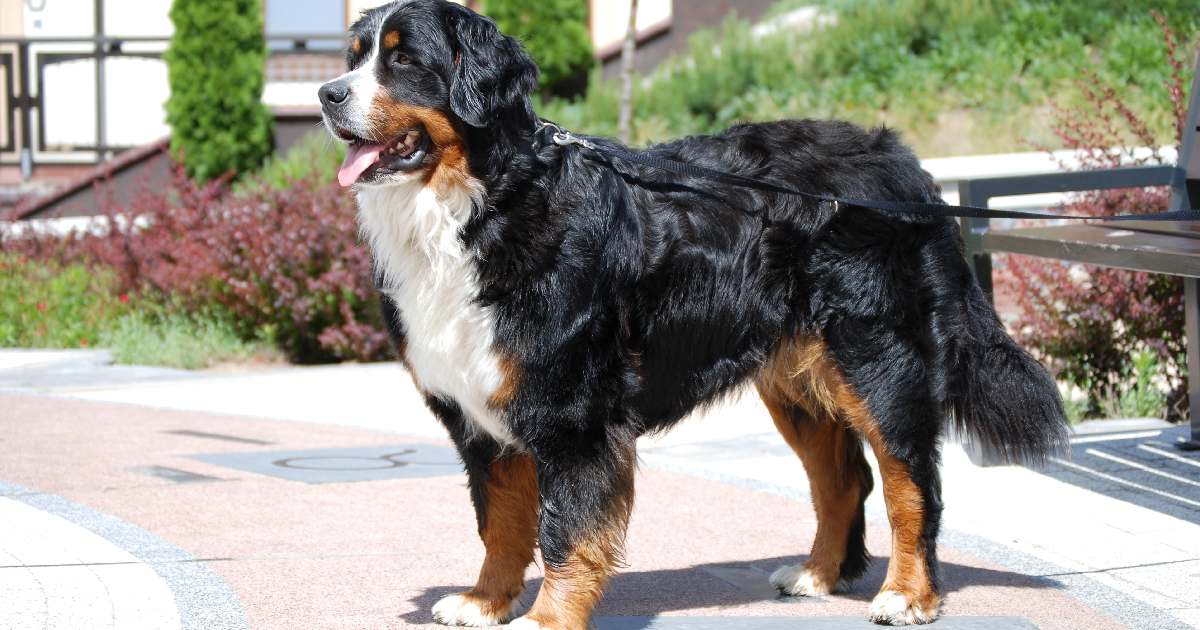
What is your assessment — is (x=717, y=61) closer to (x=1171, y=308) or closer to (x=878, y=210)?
(x=1171, y=308)

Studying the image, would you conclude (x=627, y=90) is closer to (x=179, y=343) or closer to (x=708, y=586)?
(x=179, y=343)

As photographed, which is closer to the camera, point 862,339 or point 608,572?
point 608,572

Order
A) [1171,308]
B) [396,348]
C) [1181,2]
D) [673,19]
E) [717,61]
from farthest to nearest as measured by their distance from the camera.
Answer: [673,19]
[717,61]
[1181,2]
[1171,308]
[396,348]

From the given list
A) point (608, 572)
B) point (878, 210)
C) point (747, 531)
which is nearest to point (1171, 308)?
point (747, 531)

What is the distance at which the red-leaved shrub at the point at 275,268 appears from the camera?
1143 centimetres

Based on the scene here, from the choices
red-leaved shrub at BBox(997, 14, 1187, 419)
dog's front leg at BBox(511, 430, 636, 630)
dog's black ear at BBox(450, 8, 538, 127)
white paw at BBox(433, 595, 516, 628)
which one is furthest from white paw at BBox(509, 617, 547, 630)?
red-leaved shrub at BBox(997, 14, 1187, 419)

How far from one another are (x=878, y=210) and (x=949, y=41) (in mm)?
12217

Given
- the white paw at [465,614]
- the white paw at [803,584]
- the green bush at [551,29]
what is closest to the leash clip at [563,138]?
the white paw at [465,614]

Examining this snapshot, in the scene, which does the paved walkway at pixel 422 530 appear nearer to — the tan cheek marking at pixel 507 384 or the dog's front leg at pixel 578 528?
the dog's front leg at pixel 578 528

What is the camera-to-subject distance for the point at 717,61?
17078 millimetres

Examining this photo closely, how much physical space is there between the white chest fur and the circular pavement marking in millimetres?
1095

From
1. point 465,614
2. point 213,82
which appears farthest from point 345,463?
point 213,82

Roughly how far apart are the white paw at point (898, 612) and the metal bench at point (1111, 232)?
1981 millimetres

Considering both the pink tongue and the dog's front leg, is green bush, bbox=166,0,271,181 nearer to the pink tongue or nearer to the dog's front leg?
the pink tongue
